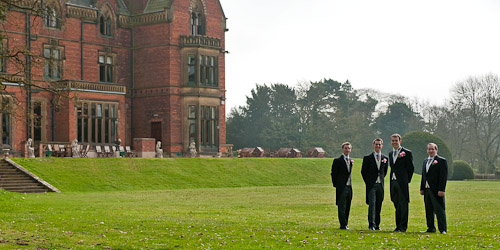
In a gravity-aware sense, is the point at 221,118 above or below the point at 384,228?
above

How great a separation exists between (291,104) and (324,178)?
119 feet

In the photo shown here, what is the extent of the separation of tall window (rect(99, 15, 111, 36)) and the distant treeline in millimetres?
30351

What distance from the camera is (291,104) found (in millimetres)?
85812

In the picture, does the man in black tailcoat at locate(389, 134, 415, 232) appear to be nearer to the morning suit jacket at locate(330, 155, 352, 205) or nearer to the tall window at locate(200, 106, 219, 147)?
the morning suit jacket at locate(330, 155, 352, 205)

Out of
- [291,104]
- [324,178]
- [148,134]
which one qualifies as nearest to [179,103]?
[148,134]

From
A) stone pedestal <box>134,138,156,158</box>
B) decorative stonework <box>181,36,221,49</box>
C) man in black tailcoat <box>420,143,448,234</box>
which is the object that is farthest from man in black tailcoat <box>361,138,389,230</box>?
decorative stonework <box>181,36,221,49</box>

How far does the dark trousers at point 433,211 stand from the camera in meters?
16.4

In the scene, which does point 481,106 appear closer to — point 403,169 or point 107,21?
point 107,21

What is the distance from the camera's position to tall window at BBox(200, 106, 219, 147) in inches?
2099

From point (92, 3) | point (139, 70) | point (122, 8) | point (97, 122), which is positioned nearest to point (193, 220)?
point (97, 122)

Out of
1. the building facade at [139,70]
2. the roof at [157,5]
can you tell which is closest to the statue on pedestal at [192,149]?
the building facade at [139,70]

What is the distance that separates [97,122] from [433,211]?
36.0 metres

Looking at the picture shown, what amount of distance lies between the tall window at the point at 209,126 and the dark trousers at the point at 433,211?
Result: 122ft

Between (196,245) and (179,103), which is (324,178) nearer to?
(179,103)
